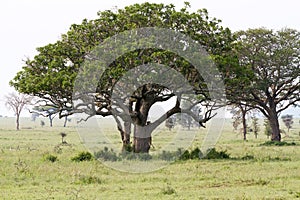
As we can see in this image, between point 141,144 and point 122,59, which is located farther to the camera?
point 141,144

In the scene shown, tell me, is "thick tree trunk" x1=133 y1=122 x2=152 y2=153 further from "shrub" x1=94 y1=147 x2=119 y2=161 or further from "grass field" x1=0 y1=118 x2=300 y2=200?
"grass field" x1=0 y1=118 x2=300 y2=200

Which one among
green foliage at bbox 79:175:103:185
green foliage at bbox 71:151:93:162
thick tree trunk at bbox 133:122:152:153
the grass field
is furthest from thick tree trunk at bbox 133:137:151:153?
green foliage at bbox 79:175:103:185

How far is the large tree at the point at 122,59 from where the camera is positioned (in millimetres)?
24438

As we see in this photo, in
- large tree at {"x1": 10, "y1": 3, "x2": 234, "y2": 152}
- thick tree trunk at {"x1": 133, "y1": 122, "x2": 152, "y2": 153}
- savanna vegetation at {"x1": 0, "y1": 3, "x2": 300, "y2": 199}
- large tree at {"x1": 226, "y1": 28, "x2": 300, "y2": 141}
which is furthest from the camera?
large tree at {"x1": 226, "y1": 28, "x2": 300, "y2": 141}

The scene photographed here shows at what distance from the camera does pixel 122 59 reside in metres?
24.3

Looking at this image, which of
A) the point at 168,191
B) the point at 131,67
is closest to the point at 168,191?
the point at 168,191

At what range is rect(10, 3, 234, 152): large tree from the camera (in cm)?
2444

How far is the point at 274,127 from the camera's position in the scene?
4509 centimetres

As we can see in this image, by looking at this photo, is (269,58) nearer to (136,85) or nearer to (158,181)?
(136,85)

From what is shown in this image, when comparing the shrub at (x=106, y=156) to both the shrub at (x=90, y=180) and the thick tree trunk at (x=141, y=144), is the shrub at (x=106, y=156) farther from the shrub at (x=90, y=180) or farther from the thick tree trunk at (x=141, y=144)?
the shrub at (x=90, y=180)

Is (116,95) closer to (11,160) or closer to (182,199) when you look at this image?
(11,160)

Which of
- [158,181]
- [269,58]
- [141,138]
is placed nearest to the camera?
[158,181]

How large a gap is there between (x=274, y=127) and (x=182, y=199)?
3281cm

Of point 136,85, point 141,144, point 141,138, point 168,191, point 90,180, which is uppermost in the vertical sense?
point 136,85
